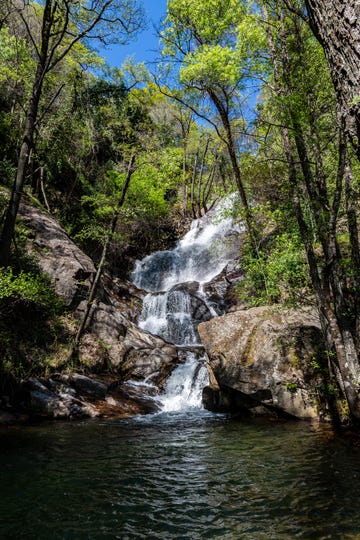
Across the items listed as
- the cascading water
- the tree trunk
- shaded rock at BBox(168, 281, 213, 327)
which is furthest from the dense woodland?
shaded rock at BBox(168, 281, 213, 327)

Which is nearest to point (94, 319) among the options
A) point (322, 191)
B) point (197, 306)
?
point (197, 306)

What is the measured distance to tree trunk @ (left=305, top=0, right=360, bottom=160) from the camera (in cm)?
248

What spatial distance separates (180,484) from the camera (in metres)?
5.14

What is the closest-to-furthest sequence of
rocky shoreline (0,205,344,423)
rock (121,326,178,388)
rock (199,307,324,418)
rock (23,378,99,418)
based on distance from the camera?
rock (199,307,324,418) < rocky shoreline (0,205,344,423) < rock (23,378,99,418) < rock (121,326,178,388)

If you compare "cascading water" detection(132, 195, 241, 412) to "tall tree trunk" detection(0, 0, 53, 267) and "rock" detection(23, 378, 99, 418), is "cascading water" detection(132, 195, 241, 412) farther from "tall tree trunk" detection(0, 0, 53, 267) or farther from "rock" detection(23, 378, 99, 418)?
"tall tree trunk" detection(0, 0, 53, 267)

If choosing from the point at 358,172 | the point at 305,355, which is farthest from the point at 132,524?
the point at 358,172

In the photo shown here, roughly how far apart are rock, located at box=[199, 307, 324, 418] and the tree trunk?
705 cm

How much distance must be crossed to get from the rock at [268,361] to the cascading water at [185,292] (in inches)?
64.8

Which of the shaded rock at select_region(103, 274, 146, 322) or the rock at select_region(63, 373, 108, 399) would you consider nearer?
the rock at select_region(63, 373, 108, 399)

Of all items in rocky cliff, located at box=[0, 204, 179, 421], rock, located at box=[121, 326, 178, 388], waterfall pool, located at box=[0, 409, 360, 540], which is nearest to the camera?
waterfall pool, located at box=[0, 409, 360, 540]

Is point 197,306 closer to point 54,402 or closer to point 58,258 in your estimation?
point 58,258

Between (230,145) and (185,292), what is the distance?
793 centimetres

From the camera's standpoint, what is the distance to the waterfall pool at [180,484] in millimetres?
3879

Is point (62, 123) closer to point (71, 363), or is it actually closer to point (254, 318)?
point (71, 363)
